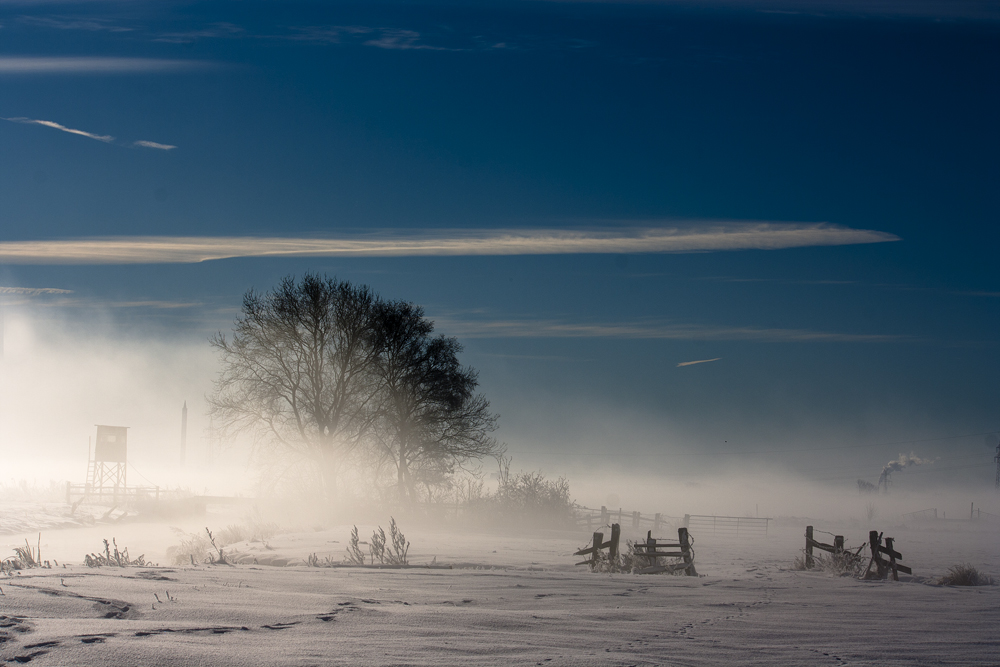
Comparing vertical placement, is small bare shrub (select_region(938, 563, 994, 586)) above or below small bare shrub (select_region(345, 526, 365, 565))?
below

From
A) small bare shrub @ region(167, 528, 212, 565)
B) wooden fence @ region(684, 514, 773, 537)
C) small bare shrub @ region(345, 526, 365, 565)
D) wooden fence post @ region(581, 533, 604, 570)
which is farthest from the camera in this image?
wooden fence @ region(684, 514, 773, 537)

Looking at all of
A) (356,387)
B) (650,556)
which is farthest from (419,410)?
(650,556)

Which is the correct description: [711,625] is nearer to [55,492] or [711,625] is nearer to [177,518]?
[177,518]

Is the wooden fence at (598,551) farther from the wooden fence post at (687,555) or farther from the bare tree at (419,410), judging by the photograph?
the bare tree at (419,410)

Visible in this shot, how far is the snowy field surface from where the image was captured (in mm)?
5941

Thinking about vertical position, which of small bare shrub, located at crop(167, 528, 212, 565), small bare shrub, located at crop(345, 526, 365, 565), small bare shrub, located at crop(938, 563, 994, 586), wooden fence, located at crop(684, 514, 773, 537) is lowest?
wooden fence, located at crop(684, 514, 773, 537)

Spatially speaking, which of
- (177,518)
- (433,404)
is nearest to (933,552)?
(433,404)

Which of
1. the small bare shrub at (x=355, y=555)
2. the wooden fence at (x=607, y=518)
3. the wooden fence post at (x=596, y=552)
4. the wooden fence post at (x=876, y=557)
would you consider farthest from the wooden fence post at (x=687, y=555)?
the wooden fence at (x=607, y=518)

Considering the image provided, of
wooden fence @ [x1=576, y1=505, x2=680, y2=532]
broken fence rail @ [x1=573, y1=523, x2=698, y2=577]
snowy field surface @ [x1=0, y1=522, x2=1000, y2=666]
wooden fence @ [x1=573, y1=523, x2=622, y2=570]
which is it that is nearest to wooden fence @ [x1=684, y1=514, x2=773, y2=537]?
wooden fence @ [x1=576, y1=505, x2=680, y2=532]

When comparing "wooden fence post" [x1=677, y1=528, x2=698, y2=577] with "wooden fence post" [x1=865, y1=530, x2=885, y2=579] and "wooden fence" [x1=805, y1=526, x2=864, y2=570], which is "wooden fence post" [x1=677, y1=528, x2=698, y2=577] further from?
"wooden fence post" [x1=865, y1=530, x2=885, y2=579]

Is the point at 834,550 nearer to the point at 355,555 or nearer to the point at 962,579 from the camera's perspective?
the point at 962,579

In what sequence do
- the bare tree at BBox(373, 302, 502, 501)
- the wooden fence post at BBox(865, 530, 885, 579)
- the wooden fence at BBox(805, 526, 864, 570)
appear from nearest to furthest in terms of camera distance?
the wooden fence post at BBox(865, 530, 885, 579) → the wooden fence at BBox(805, 526, 864, 570) → the bare tree at BBox(373, 302, 502, 501)

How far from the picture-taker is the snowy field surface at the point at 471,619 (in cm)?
594

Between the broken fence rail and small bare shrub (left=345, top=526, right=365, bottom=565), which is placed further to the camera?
the broken fence rail
